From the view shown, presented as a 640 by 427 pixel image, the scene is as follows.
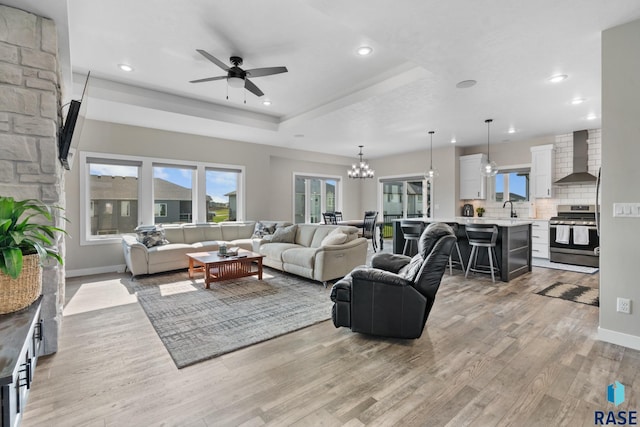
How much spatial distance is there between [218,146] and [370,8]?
5324mm

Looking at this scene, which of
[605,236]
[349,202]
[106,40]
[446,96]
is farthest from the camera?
[349,202]

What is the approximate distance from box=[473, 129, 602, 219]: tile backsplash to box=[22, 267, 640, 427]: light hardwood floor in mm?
4406

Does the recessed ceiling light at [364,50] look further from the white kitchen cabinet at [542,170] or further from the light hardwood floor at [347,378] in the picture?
the white kitchen cabinet at [542,170]

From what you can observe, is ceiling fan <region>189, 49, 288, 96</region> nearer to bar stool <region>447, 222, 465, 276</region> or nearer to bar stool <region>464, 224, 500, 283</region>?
bar stool <region>464, 224, 500, 283</region>

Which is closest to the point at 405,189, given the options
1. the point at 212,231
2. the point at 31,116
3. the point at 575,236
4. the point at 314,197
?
the point at 314,197

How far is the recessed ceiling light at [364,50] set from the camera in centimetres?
343

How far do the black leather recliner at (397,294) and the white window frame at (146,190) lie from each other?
486cm

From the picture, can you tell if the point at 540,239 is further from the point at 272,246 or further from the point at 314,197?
the point at 314,197

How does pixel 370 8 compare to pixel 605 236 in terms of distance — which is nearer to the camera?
pixel 370 8

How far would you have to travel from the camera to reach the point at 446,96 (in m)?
4.38

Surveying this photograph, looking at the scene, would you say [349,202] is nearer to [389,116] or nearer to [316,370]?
[389,116]

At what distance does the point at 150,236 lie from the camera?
17.5 ft


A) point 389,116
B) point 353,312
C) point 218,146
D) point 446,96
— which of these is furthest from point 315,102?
point 353,312

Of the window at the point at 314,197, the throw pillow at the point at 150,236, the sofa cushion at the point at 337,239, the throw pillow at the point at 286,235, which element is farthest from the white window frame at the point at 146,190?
the sofa cushion at the point at 337,239
